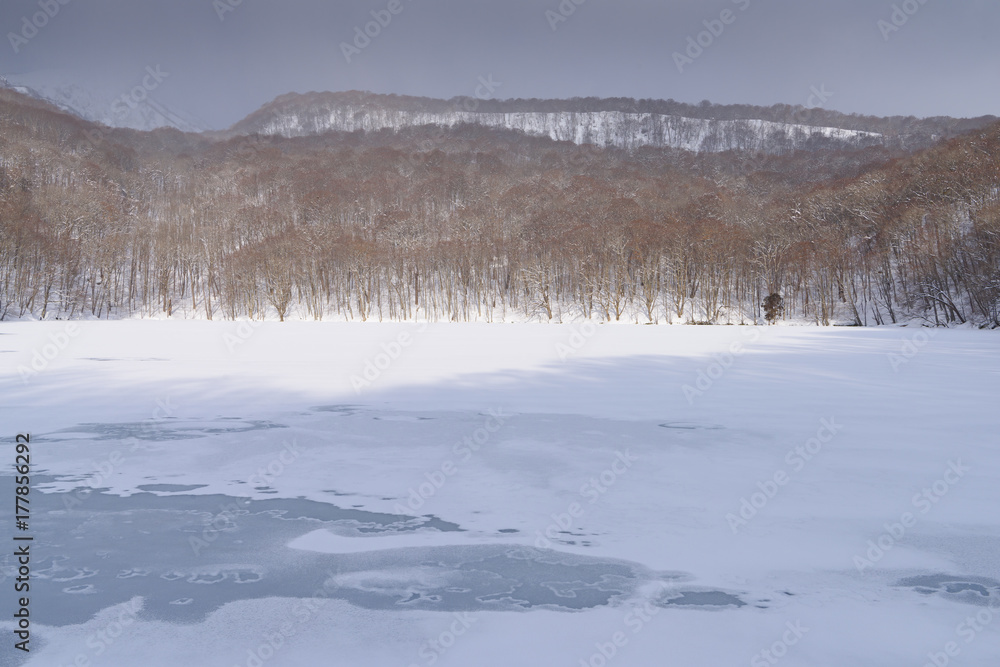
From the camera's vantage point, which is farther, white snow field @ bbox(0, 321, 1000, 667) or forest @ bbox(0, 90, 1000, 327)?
forest @ bbox(0, 90, 1000, 327)

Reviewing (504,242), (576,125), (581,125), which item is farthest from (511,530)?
(576,125)

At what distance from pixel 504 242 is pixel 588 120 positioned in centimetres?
10476

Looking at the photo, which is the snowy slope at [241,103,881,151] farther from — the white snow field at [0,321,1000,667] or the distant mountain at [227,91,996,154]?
the white snow field at [0,321,1000,667]

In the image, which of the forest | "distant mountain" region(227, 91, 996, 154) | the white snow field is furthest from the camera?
"distant mountain" region(227, 91, 996, 154)

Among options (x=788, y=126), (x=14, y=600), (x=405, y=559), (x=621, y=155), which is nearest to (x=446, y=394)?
(x=405, y=559)

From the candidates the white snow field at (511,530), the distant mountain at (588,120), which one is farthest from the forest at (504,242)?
the distant mountain at (588,120)

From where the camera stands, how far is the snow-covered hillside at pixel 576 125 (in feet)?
473

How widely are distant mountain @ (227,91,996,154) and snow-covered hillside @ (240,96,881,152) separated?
0.25 metres

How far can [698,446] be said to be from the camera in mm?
6891

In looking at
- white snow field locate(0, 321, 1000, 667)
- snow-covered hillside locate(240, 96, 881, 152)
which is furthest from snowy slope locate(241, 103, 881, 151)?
white snow field locate(0, 321, 1000, 667)

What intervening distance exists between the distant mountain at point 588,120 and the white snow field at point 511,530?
144178mm

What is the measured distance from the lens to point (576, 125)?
156000mm

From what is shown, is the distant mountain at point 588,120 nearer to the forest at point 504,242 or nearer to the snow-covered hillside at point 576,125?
the snow-covered hillside at point 576,125

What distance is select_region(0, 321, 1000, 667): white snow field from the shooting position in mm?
2949
